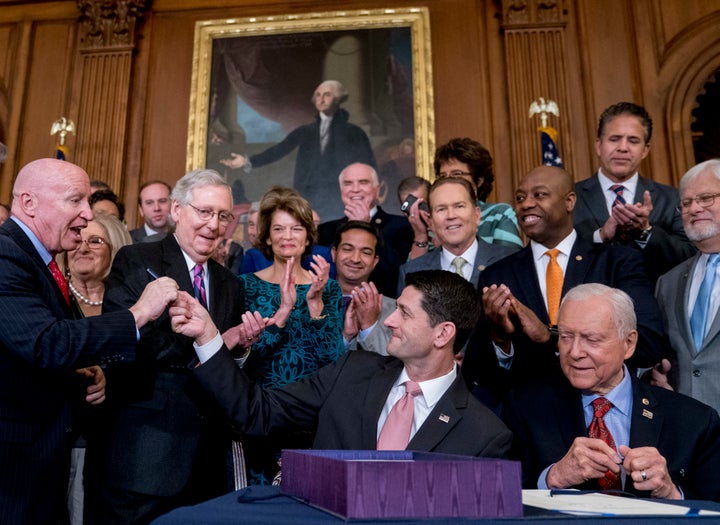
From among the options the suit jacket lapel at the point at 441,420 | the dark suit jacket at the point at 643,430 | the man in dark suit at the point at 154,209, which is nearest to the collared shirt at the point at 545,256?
the dark suit jacket at the point at 643,430

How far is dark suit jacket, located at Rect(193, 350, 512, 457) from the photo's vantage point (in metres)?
2.34

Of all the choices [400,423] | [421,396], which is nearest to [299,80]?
[421,396]

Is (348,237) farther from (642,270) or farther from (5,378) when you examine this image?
(5,378)

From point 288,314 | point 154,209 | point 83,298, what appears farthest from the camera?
point 154,209

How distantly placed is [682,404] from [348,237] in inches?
77.8

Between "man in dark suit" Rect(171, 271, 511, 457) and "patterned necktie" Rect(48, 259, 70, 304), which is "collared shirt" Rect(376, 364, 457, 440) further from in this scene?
"patterned necktie" Rect(48, 259, 70, 304)

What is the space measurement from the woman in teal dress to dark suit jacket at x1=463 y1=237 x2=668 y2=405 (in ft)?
2.04

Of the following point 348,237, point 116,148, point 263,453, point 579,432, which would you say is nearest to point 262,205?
point 348,237

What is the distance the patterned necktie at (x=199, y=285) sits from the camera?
2.93 m

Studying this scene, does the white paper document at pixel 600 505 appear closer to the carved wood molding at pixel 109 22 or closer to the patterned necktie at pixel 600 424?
the patterned necktie at pixel 600 424

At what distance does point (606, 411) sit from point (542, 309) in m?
0.80

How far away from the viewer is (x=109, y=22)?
7.59 meters

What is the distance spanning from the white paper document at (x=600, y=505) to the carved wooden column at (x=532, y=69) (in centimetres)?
540

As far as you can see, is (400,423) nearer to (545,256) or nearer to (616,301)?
(616,301)
